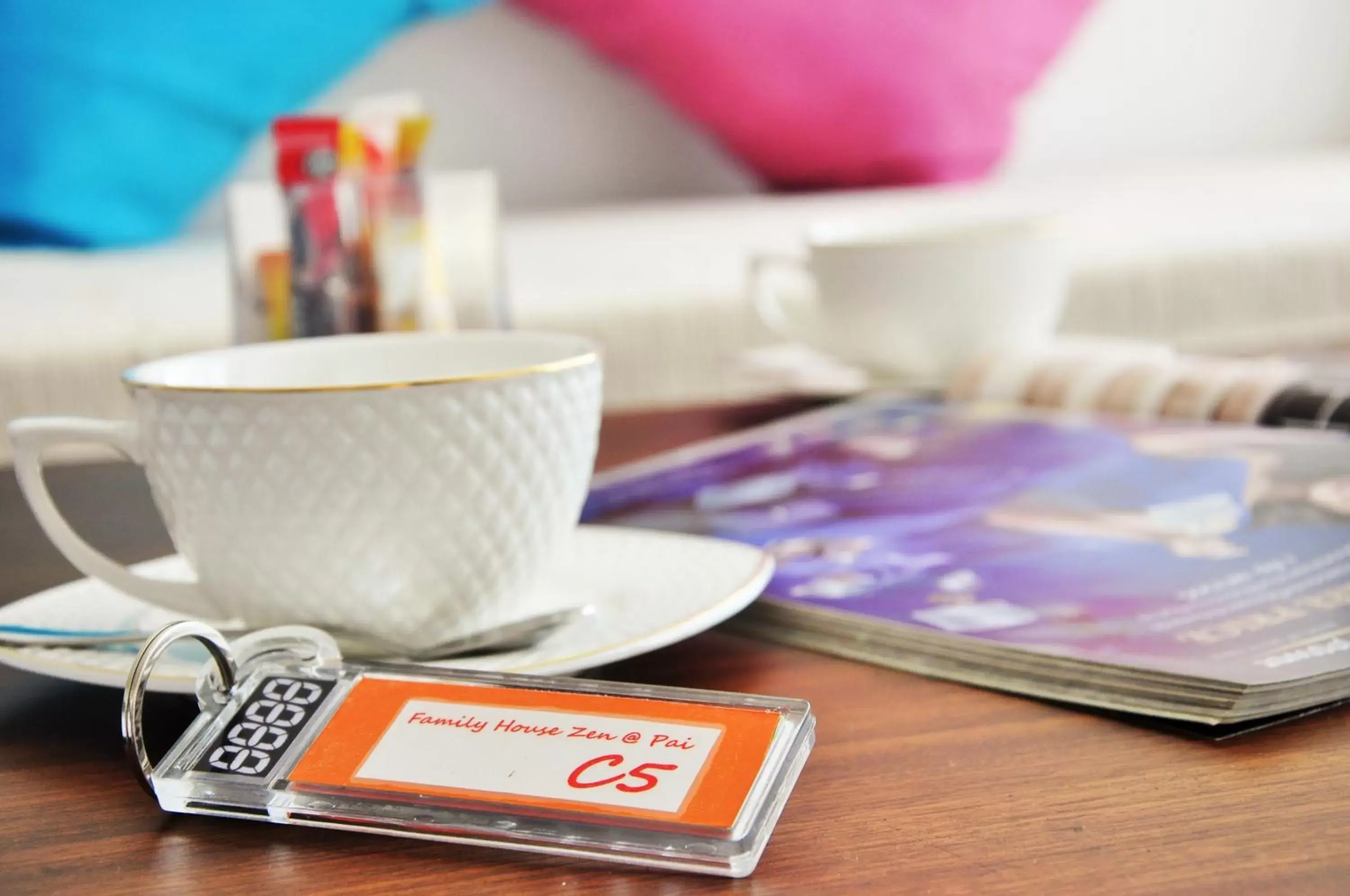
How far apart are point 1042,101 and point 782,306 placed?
1524mm

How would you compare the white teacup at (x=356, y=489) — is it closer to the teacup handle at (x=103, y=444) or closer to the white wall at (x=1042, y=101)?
the teacup handle at (x=103, y=444)

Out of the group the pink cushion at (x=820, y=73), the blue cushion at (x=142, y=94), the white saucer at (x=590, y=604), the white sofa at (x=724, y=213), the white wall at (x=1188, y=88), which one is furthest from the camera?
the white wall at (x=1188, y=88)

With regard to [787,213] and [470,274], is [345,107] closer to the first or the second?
[787,213]

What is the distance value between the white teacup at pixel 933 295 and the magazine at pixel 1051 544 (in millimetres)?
106

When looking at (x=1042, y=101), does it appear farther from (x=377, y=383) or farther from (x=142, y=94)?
(x=377, y=383)

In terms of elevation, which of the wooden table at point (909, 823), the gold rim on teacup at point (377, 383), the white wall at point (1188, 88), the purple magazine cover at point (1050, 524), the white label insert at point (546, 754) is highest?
the white wall at point (1188, 88)

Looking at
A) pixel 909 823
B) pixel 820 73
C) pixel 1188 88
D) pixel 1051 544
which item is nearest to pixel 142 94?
pixel 820 73

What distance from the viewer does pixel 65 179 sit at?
1.56m

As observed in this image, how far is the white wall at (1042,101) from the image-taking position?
1.88 m

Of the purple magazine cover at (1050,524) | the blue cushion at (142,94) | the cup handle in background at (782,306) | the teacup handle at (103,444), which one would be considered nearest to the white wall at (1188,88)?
the blue cushion at (142,94)

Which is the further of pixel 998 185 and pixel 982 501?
pixel 998 185

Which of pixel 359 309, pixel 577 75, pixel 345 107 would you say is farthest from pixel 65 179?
pixel 359 309

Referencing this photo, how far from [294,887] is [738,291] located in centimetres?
102

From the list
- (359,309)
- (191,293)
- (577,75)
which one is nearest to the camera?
(359,309)
